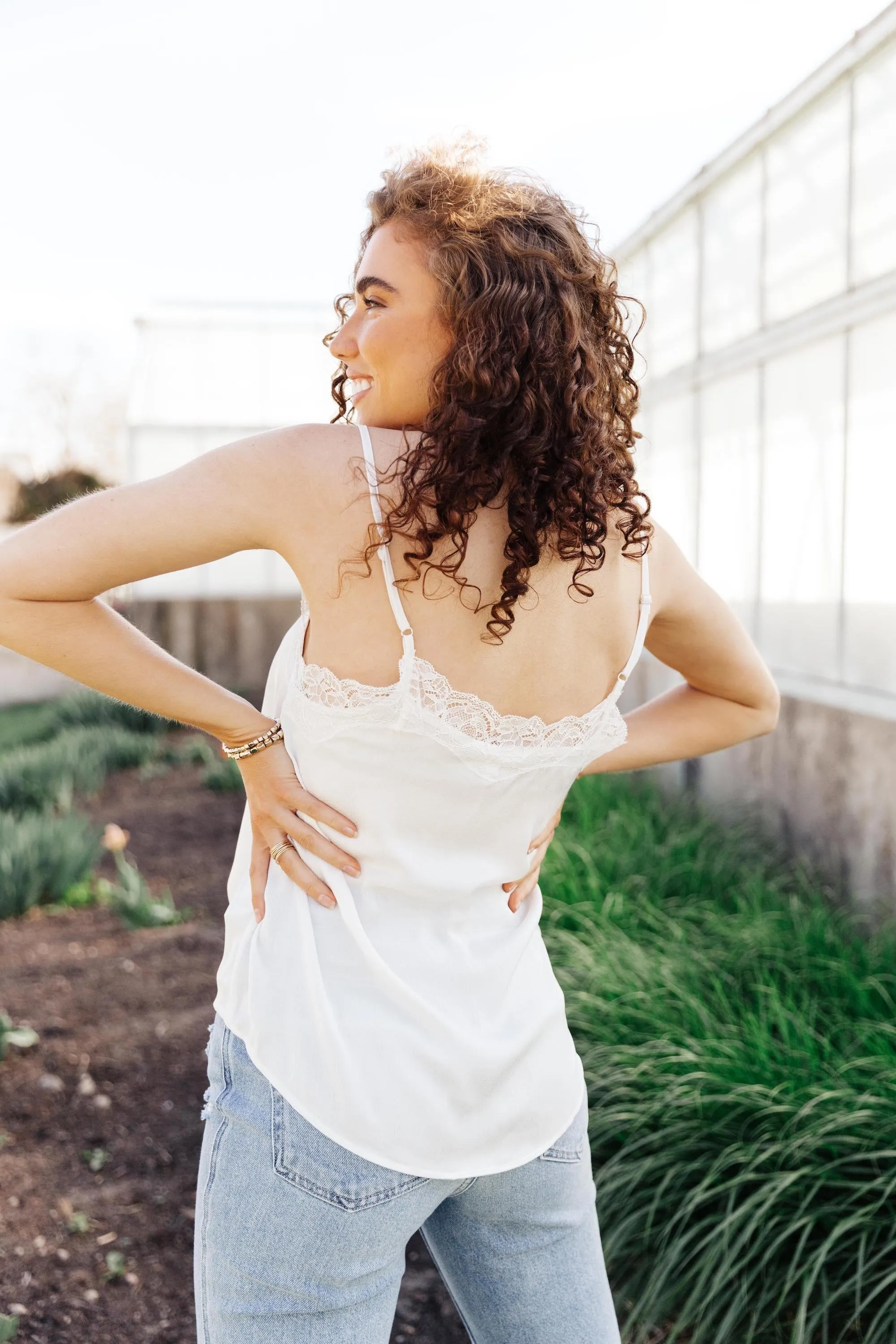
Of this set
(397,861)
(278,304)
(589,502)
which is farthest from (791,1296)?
(278,304)

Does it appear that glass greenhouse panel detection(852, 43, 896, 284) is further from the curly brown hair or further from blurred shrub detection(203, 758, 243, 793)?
blurred shrub detection(203, 758, 243, 793)

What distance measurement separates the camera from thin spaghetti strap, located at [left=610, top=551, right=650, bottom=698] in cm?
122

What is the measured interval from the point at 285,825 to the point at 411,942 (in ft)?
0.63

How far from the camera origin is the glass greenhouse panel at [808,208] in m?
4.33

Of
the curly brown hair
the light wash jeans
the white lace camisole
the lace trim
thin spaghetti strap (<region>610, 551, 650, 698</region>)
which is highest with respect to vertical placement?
the curly brown hair

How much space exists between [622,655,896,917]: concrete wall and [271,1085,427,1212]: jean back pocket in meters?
3.09

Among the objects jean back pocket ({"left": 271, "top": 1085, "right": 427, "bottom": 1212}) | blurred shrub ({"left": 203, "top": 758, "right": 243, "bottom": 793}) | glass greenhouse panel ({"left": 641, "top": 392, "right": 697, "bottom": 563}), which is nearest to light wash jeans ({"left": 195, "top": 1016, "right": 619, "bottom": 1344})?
jean back pocket ({"left": 271, "top": 1085, "right": 427, "bottom": 1212})

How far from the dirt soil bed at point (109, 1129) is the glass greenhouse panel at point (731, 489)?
3018 millimetres

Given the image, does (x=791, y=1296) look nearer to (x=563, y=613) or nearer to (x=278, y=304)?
(x=563, y=613)

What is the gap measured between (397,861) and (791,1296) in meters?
1.69

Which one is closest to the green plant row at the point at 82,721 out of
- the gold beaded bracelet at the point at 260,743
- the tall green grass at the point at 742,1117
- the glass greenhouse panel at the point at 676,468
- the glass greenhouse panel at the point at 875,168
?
the glass greenhouse panel at the point at 676,468

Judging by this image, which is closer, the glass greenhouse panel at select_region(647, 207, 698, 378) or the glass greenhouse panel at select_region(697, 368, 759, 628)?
the glass greenhouse panel at select_region(697, 368, 759, 628)

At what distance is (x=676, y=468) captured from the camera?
21.3 ft

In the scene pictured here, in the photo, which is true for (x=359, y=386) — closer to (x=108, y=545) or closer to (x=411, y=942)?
(x=108, y=545)
